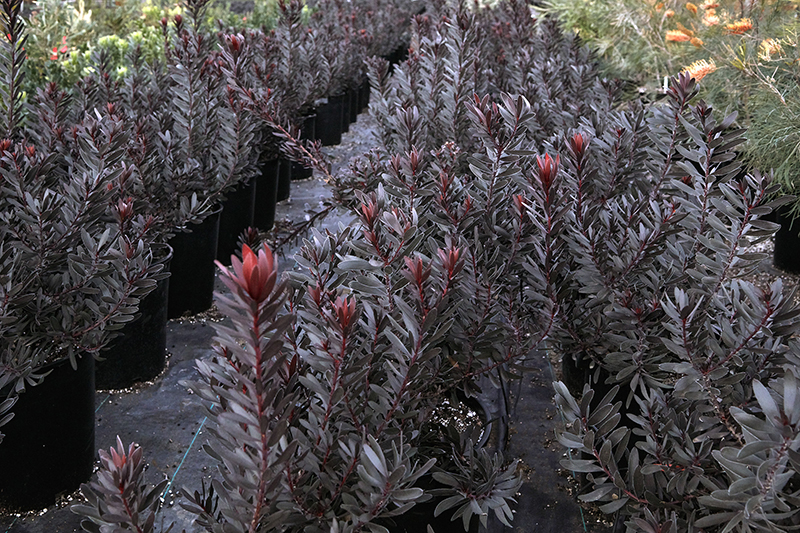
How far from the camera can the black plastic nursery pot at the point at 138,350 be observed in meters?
2.62

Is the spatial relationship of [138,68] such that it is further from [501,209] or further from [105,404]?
[501,209]

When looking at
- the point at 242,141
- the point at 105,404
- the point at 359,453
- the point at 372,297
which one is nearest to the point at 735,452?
the point at 359,453

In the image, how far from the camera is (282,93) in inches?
161

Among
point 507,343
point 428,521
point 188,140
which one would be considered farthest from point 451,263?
point 188,140

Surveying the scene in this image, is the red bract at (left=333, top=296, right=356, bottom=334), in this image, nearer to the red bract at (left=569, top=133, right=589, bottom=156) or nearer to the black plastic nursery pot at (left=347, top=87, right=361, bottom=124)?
the red bract at (left=569, top=133, right=589, bottom=156)

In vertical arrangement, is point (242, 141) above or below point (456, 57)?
below

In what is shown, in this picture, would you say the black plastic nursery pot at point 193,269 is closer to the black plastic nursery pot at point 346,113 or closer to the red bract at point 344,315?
the red bract at point 344,315

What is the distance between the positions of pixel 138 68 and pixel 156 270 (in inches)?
83.3

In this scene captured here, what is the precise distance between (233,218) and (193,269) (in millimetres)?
681

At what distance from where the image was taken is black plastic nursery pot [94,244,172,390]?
2.62 meters

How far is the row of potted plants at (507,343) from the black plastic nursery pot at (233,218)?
182 cm

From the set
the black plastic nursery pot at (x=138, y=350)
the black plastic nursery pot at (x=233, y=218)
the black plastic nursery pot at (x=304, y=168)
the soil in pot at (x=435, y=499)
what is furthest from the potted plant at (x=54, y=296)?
the black plastic nursery pot at (x=304, y=168)

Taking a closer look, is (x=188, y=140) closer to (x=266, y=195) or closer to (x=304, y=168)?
(x=266, y=195)

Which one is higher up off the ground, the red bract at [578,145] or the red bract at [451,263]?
the red bract at [578,145]
